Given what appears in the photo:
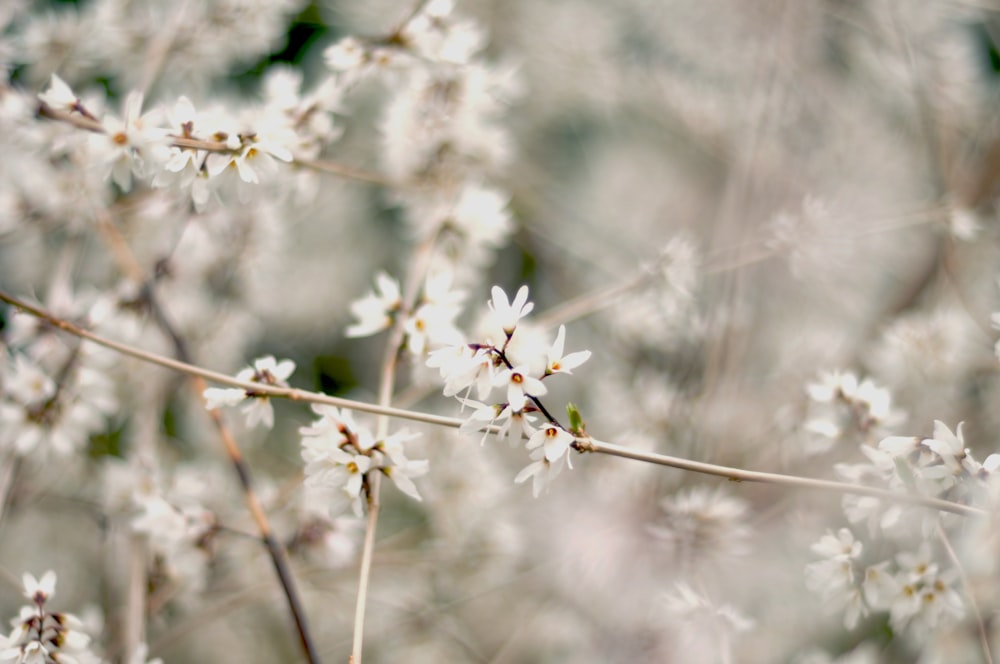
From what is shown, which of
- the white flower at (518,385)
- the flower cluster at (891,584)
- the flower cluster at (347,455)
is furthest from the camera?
the flower cluster at (891,584)

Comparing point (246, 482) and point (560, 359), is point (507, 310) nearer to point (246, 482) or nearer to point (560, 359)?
point (560, 359)

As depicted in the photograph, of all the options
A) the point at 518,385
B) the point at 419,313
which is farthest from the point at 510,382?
the point at 419,313

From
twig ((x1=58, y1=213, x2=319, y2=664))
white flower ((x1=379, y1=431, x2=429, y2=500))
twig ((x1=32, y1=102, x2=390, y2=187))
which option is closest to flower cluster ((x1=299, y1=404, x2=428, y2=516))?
white flower ((x1=379, y1=431, x2=429, y2=500))

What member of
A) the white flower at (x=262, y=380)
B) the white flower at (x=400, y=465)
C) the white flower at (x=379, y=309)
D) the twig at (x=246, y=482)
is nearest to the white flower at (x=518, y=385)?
the white flower at (x=400, y=465)

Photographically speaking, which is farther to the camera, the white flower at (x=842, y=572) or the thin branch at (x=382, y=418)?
the white flower at (x=842, y=572)

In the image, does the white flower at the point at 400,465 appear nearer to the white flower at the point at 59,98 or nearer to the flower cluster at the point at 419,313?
the flower cluster at the point at 419,313

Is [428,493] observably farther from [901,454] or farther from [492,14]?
[492,14]

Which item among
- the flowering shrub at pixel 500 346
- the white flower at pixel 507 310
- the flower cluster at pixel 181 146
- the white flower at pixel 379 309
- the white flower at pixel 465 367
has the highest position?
the flower cluster at pixel 181 146
